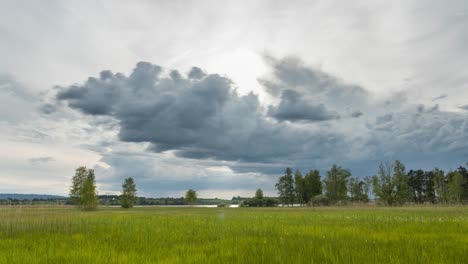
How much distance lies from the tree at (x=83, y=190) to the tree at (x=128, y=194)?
2325 centimetres

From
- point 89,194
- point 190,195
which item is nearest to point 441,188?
point 190,195

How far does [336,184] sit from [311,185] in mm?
26707

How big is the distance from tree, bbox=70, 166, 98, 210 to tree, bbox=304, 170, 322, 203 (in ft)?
261

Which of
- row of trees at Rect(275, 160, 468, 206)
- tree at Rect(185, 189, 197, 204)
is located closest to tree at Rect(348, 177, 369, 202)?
row of trees at Rect(275, 160, 468, 206)

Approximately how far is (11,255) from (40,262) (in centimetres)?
185

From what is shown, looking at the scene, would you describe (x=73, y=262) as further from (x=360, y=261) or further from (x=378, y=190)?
(x=378, y=190)

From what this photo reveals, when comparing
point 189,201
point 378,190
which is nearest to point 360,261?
point 378,190

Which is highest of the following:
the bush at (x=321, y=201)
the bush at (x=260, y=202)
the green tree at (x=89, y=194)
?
the green tree at (x=89, y=194)

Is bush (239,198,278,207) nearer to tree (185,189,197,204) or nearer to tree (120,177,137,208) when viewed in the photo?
tree (185,189,197,204)

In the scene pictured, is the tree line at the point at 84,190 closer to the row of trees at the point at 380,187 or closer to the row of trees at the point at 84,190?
the row of trees at the point at 84,190

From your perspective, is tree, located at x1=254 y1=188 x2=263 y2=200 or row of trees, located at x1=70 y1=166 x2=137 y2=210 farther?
tree, located at x1=254 y1=188 x2=263 y2=200

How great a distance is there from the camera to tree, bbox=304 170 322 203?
414 ft

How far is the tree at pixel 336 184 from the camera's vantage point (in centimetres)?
9900

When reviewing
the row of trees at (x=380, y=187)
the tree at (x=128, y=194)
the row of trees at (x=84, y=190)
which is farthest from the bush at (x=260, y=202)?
the row of trees at (x=84, y=190)
